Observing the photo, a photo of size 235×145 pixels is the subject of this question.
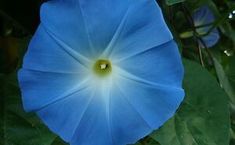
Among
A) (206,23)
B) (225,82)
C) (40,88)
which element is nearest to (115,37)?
(40,88)

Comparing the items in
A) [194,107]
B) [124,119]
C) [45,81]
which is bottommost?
[194,107]

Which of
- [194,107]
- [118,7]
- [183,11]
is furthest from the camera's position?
[183,11]

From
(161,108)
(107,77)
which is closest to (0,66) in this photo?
(107,77)

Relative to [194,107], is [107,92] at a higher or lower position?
higher

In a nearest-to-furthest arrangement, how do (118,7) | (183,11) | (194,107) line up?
1. (118,7)
2. (194,107)
3. (183,11)

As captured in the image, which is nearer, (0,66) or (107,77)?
(107,77)

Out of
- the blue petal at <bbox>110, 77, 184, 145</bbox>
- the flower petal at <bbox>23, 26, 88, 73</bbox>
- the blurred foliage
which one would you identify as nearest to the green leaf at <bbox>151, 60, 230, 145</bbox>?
the blurred foliage

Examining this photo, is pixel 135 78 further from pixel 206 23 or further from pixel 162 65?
pixel 206 23

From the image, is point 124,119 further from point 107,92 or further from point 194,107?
point 194,107

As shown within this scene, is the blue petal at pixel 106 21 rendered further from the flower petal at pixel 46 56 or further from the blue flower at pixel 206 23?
the blue flower at pixel 206 23
